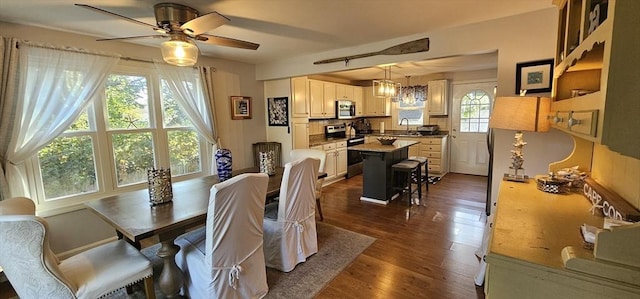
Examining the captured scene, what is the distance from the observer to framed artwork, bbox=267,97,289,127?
4.51 m

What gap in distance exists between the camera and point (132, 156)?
3.23 metres

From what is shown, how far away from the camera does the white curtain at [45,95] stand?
7.89 ft

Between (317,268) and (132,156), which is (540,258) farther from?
(132,156)

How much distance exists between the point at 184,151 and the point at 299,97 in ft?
6.59

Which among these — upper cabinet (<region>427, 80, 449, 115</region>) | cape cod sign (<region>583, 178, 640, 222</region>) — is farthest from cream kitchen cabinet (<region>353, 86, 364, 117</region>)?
cape cod sign (<region>583, 178, 640, 222</region>)

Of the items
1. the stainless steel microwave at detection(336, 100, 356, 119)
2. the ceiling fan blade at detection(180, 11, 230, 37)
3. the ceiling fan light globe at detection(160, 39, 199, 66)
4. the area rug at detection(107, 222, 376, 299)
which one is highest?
the ceiling fan blade at detection(180, 11, 230, 37)

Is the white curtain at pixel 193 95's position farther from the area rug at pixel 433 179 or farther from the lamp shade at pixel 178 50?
the area rug at pixel 433 179

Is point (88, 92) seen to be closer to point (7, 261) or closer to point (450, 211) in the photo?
point (7, 261)

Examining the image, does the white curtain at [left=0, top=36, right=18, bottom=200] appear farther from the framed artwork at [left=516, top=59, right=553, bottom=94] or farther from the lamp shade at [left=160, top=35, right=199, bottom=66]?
the framed artwork at [left=516, top=59, right=553, bottom=94]

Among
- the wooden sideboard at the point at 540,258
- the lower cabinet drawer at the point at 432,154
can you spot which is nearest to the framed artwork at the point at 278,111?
the lower cabinet drawer at the point at 432,154

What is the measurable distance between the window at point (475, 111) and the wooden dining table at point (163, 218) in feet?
16.8

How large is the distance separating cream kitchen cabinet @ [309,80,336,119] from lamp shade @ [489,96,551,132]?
3.52 metres

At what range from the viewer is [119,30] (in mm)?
2641

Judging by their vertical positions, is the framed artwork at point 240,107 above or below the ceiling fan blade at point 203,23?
below
